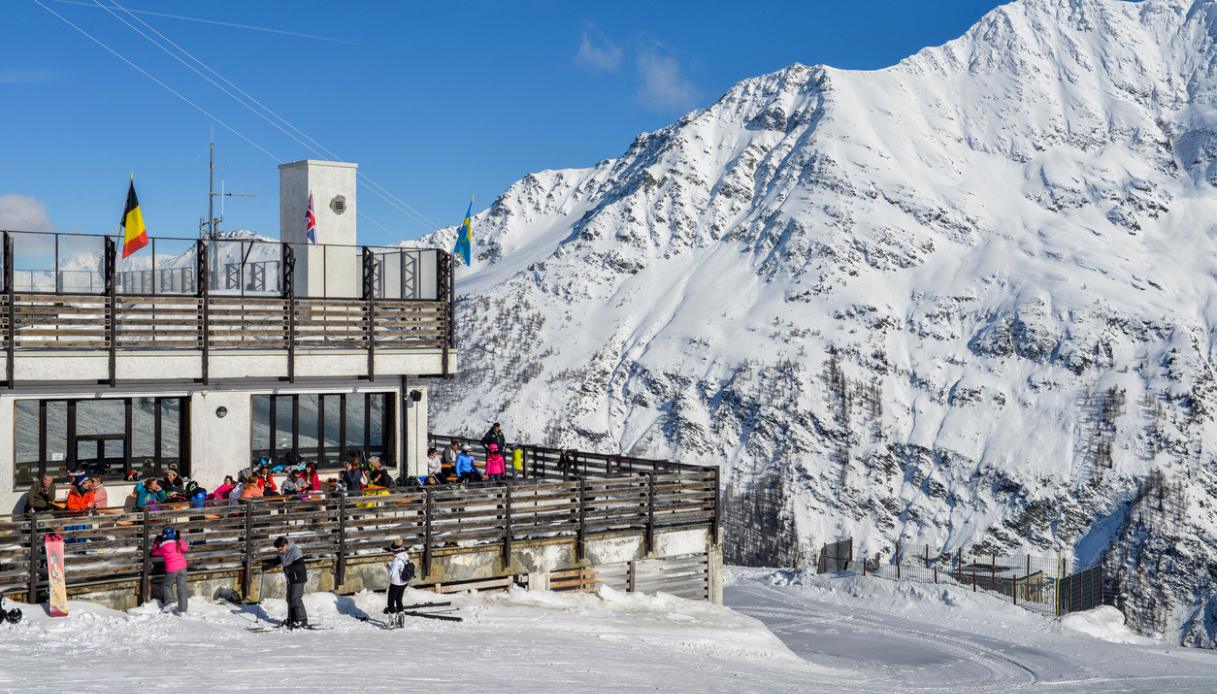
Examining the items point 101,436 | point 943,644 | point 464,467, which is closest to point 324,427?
point 464,467

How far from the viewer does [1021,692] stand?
2577 cm

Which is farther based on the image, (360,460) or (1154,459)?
(1154,459)


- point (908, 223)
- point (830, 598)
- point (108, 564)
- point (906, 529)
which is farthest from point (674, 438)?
point (108, 564)

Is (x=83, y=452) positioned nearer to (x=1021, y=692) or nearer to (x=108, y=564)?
(x=108, y=564)

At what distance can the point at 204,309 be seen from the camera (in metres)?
23.3

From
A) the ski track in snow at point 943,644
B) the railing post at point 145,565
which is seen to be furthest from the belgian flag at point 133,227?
the ski track in snow at point 943,644

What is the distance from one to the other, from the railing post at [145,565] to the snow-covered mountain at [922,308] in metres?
85.4

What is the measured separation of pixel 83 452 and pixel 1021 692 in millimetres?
19442

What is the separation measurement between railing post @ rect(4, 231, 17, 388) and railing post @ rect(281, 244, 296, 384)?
4837 mm

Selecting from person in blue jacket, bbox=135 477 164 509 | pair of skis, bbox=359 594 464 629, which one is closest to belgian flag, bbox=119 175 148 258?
person in blue jacket, bbox=135 477 164 509

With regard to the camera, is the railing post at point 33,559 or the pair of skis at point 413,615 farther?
the pair of skis at point 413,615

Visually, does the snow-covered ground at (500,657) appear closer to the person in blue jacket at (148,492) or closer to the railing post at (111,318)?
the person in blue jacket at (148,492)

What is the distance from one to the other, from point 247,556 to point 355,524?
1.85 meters

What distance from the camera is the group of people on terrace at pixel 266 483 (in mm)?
19641
